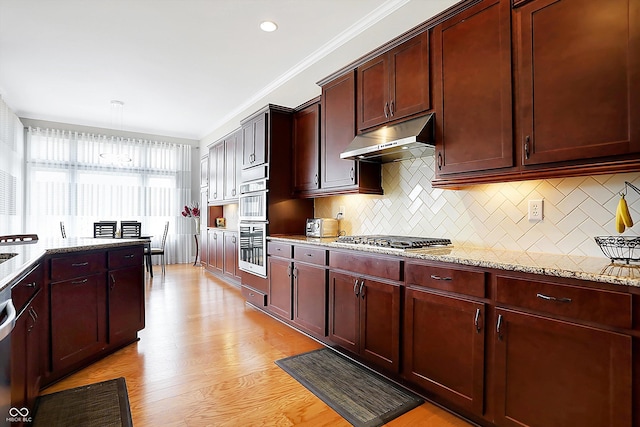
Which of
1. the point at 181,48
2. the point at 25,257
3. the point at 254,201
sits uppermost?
the point at 181,48

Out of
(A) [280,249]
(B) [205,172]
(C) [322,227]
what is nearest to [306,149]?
(C) [322,227]

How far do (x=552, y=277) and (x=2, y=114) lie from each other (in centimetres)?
684

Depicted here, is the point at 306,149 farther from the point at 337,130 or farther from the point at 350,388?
the point at 350,388

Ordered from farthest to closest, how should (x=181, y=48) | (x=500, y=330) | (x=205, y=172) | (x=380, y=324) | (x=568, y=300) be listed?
1. (x=205, y=172)
2. (x=181, y=48)
3. (x=380, y=324)
4. (x=500, y=330)
5. (x=568, y=300)

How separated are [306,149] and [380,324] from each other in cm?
211

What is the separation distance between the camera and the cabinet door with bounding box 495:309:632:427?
1.34 m

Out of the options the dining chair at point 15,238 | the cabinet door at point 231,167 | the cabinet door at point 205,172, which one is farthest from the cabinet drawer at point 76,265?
the cabinet door at point 205,172

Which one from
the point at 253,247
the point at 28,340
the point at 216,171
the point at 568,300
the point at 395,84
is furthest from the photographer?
the point at 216,171

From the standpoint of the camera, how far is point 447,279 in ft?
6.32

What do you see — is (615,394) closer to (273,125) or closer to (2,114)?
(273,125)

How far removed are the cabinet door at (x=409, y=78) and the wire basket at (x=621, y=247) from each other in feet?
4.30

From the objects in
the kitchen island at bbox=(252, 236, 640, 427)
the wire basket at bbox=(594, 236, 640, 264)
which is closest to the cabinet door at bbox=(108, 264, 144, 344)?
the kitchen island at bbox=(252, 236, 640, 427)

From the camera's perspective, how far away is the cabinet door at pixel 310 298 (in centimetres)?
293

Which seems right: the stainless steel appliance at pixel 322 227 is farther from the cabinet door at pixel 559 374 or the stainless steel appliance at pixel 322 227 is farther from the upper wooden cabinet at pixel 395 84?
the cabinet door at pixel 559 374
